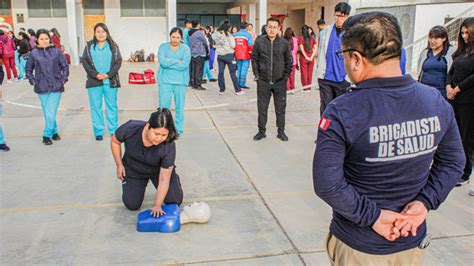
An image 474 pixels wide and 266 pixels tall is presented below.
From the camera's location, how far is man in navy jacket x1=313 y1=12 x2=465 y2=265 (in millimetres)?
1585

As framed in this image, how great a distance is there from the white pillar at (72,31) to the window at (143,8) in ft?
8.61

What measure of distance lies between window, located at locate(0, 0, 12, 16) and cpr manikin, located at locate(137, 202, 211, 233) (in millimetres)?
18741

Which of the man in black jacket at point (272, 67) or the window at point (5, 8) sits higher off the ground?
the window at point (5, 8)

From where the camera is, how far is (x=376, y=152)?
1.60 metres

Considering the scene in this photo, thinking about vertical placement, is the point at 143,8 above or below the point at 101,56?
above

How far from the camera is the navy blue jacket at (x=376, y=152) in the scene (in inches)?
62.4

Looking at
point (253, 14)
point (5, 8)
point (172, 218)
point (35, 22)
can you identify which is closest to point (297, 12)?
point (253, 14)

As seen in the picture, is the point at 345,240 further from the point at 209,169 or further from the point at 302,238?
the point at 209,169

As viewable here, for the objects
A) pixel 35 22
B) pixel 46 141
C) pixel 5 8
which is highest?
pixel 5 8

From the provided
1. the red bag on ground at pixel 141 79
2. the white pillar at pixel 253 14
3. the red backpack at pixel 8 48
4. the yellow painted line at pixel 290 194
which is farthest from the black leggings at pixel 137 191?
the white pillar at pixel 253 14

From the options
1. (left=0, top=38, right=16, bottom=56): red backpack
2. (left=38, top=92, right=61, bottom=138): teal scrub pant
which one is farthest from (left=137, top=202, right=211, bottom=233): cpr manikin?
(left=0, top=38, right=16, bottom=56): red backpack

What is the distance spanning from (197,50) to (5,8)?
1239cm

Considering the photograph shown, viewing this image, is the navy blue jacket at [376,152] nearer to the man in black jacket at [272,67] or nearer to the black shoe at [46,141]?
the man in black jacket at [272,67]

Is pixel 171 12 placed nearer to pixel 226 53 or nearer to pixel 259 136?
pixel 226 53
